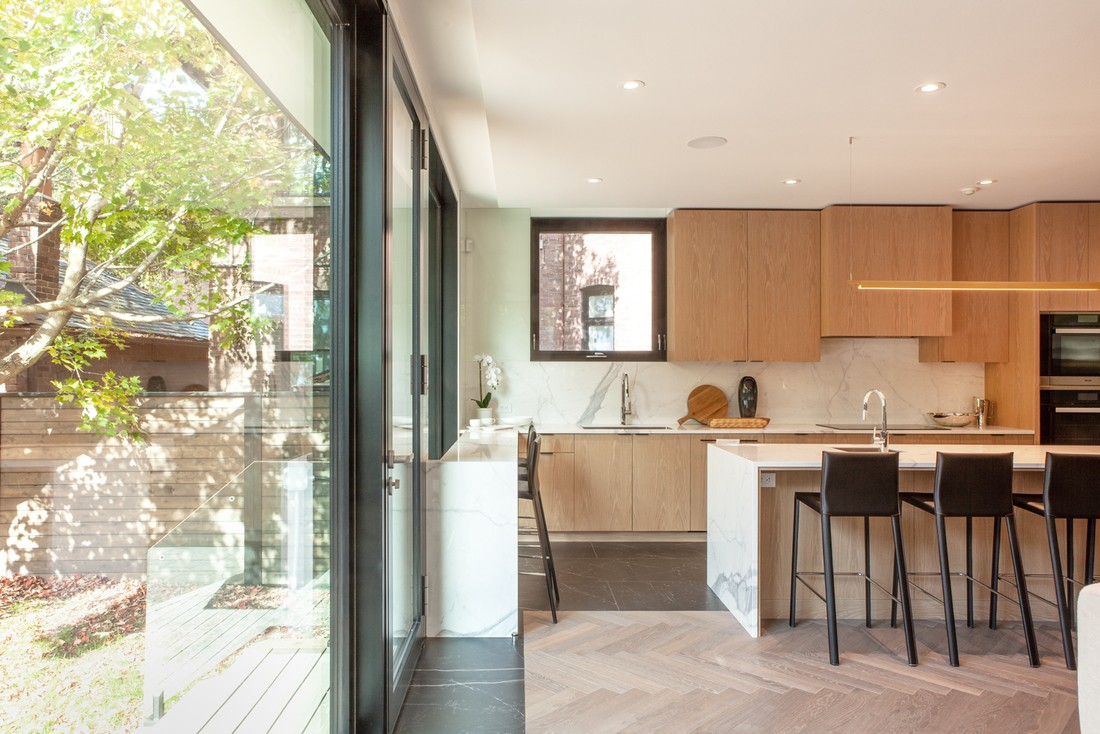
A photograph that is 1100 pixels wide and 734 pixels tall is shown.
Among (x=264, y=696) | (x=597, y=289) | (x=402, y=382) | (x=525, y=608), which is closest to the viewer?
(x=264, y=696)

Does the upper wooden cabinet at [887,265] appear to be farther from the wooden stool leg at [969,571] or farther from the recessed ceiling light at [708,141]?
the wooden stool leg at [969,571]

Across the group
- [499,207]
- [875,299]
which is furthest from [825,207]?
[499,207]

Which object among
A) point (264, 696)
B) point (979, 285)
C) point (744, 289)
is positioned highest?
point (744, 289)

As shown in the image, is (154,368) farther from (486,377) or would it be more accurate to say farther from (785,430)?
(785,430)

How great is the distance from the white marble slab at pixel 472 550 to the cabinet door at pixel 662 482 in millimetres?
2051

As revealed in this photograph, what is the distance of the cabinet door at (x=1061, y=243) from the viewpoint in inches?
205

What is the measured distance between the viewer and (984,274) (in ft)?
18.2

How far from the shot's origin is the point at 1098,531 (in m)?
3.76

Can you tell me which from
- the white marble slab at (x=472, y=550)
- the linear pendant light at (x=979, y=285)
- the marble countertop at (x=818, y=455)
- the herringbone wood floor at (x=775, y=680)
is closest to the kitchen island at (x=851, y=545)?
the marble countertop at (x=818, y=455)

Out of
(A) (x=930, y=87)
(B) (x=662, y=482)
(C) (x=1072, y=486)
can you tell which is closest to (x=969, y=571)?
(C) (x=1072, y=486)

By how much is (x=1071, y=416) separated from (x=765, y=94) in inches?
144

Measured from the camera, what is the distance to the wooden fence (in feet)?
2.31

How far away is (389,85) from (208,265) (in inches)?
56.3

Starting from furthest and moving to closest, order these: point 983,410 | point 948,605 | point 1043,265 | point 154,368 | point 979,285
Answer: point 983,410 < point 1043,265 < point 979,285 < point 948,605 < point 154,368
